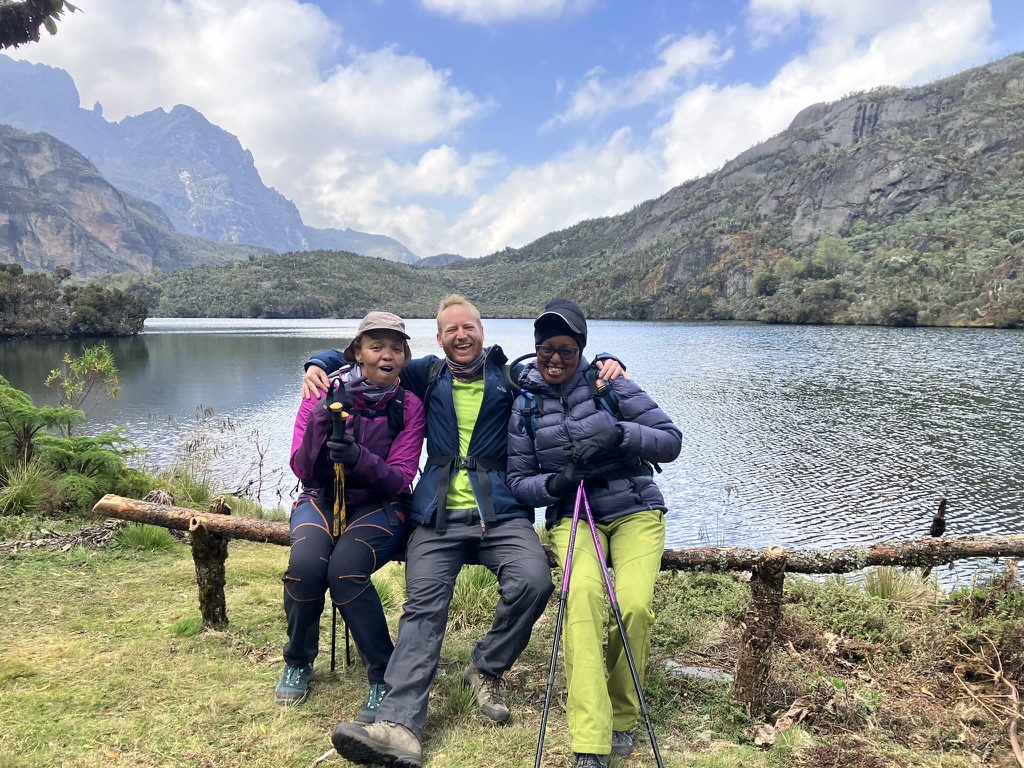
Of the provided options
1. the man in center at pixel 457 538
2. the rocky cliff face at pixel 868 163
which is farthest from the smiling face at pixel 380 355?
the rocky cliff face at pixel 868 163

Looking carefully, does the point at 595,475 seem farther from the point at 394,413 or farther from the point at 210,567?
the point at 210,567

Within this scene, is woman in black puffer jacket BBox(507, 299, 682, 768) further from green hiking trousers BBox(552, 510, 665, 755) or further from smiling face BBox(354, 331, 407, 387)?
smiling face BBox(354, 331, 407, 387)

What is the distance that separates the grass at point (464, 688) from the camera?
275cm

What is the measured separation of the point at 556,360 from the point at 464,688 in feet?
6.21

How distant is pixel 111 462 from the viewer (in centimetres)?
664

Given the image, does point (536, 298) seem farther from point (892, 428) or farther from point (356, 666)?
point (356, 666)

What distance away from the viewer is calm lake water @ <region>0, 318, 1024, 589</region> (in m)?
10.9

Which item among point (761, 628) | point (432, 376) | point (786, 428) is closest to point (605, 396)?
point (432, 376)

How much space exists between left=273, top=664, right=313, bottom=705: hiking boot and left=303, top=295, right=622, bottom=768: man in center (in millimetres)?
533

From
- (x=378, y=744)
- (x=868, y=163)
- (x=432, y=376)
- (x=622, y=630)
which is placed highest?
(x=868, y=163)

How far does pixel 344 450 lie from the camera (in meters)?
3.07

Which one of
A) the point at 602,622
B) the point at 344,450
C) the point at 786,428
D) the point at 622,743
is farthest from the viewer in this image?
the point at 786,428

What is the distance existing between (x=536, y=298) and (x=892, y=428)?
128559 millimetres

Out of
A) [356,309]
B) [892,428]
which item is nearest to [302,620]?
[892,428]
